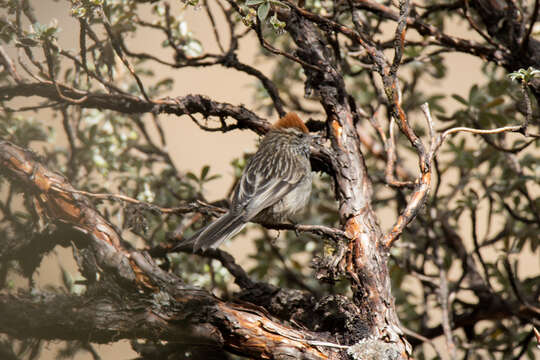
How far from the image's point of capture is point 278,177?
4.15 metres

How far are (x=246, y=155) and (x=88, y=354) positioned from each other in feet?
7.39

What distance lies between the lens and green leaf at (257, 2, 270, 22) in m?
2.76

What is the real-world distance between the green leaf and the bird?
1.14 metres

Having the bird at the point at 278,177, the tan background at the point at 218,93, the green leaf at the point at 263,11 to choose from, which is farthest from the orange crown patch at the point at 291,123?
the tan background at the point at 218,93

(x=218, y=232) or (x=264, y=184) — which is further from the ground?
(x=264, y=184)

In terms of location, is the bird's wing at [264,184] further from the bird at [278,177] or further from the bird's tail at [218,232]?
the bird's tail at [218,232]

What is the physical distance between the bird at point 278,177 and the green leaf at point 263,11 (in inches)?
45.1

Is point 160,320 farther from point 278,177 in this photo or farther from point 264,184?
point 278,177

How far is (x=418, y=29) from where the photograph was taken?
12.6 feet

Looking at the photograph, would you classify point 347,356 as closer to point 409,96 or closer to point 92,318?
point 92,318

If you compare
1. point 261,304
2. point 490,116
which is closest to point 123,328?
point 261,304

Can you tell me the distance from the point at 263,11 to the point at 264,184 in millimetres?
1558

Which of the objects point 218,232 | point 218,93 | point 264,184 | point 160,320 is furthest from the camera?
point 218,93

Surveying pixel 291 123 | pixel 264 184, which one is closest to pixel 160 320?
pixel 264 184
